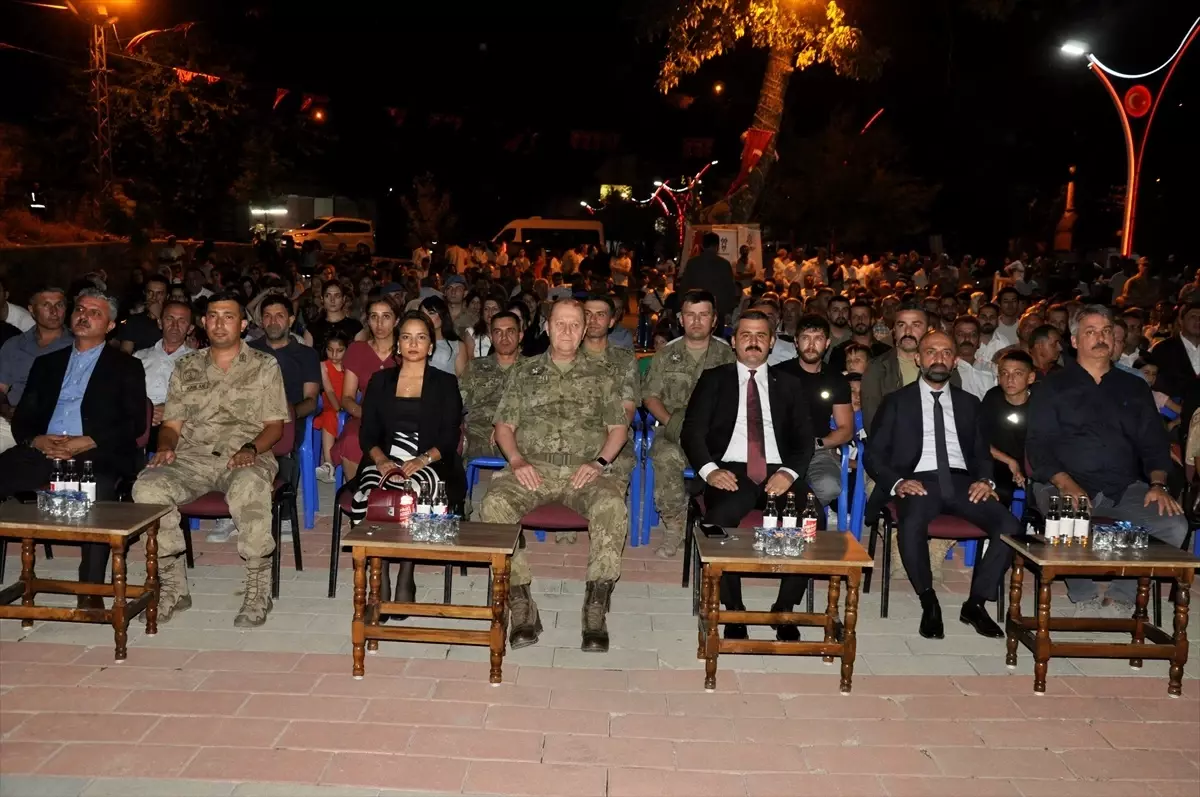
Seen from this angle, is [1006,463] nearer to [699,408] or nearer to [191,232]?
[699,408]

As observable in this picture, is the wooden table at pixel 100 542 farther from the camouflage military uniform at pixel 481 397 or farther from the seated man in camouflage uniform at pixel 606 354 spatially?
the seated man in camouflage uniform at pixel 606 354

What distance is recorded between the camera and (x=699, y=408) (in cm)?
608

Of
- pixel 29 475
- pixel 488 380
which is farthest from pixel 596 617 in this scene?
pixel 29 475

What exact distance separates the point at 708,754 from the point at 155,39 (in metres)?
20.6

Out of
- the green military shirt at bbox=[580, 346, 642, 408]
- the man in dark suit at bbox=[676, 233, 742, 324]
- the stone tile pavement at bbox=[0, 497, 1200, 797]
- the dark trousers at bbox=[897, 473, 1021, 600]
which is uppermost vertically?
the man in dark suit at bbox=[676, 233, 742, 324]

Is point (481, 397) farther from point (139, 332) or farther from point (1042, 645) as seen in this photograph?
point (1042, 645)

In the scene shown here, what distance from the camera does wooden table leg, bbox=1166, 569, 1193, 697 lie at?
492 centimetres

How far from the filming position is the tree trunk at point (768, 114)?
18672 mm

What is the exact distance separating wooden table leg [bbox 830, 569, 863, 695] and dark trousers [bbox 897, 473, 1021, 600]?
1.02 meters

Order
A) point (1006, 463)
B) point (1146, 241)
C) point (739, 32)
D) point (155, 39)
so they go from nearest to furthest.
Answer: point (1006, 463)
point (739, 32)
point (155, 39)
point (1146, 241)

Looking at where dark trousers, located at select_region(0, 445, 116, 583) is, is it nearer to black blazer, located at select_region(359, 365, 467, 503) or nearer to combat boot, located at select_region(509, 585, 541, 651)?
A: black blazer, located at select_region(359, 365, 467, 503)

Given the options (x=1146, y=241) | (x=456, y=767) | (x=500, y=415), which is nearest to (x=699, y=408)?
(x=500, y=415)

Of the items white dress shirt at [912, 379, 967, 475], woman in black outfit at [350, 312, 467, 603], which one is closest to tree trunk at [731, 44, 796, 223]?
white dress shirt at [912, 379, 967, 475]

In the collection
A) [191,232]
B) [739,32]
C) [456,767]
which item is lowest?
[456,767]
